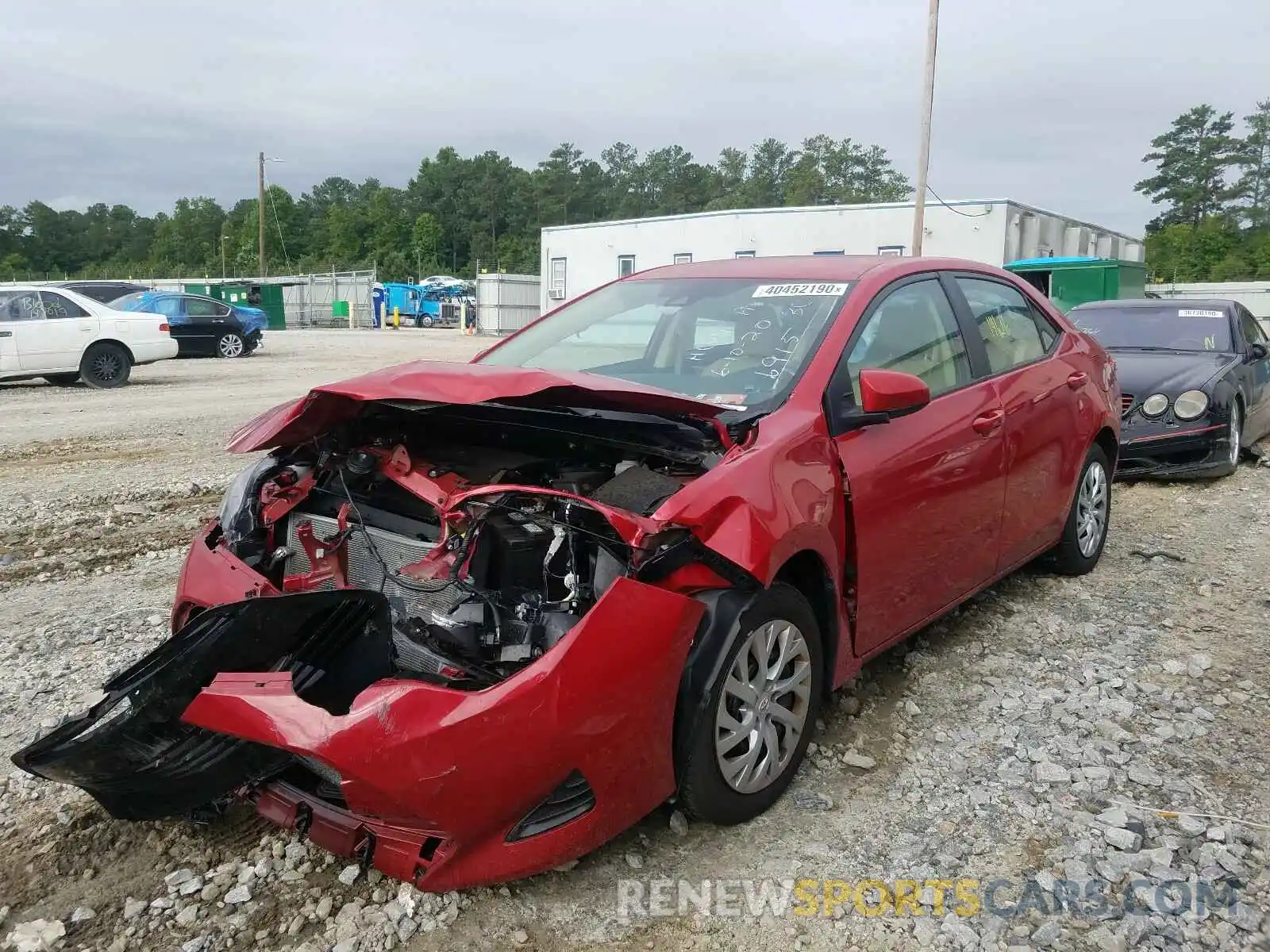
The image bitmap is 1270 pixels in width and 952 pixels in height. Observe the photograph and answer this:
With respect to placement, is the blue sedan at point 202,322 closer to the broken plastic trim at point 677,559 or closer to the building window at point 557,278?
the building window at point 557,278

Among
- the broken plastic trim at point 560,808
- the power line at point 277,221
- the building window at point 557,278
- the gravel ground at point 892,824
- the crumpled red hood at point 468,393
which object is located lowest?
the gravel ground at point 892,824

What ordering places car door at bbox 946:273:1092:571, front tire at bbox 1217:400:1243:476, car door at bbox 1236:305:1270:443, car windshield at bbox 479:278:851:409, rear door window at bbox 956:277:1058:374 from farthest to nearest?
car door at bbox 1236:305:1270:443 → front tire at bbox 1217:400:1243:476 → rear door window at bbox 956:277:1058:374 → car door at bbox 946:273:1092:571 → car windshield at bbox 479:278:851:409

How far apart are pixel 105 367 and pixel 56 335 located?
31.8 inches

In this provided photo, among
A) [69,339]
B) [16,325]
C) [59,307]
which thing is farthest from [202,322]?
[16,325]

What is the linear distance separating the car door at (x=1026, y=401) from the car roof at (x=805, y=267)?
0.23m

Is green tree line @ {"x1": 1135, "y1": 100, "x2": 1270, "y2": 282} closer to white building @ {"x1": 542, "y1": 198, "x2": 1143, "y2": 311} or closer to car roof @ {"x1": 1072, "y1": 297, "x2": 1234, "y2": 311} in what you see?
white building @ {"x1": 542, "y1": 198, "x2": 1143, "y2": 311}

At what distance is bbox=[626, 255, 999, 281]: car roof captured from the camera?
3.81 metres

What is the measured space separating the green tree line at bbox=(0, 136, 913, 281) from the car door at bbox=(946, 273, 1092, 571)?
259 feet

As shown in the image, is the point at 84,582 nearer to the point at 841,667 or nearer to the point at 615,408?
the point at 615,408

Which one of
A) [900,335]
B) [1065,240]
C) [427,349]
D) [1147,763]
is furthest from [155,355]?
[1065,240]

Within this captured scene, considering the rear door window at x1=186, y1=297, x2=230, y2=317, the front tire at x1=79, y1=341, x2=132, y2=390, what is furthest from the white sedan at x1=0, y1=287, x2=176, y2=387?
the rear door window at x1=186, y1=297, x2=230, y2=317

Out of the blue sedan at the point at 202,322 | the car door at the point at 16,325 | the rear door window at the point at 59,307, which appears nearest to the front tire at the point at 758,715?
the car door at the point at 16,325

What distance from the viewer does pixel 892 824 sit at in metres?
2.92

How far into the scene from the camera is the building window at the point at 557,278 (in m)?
35.5
